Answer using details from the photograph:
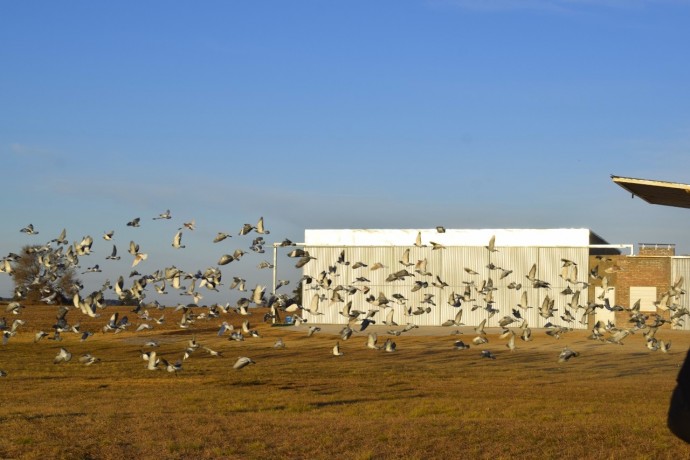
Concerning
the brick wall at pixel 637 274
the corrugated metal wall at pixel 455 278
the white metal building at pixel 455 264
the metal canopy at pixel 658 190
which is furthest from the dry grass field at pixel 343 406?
the white metal building at pixel 455 264

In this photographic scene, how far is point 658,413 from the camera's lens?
19.3m

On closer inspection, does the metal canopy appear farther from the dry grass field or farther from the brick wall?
the brick wall

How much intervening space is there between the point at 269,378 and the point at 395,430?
38.5ft

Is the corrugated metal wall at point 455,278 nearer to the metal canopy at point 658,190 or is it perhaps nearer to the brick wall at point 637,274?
the brick wall at point 637,274

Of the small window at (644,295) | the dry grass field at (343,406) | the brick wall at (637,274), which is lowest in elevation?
the dry grass field at (343,406)

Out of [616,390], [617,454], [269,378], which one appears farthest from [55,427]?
[616,390]

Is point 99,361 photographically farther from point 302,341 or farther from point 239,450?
point 239,450

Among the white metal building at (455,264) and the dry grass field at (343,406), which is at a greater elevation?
the white metal building at (455,264)

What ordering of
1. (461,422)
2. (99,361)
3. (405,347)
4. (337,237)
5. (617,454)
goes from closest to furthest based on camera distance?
1. (617,454)
2. (461,422)
3. (99,361)
4. (405,347)
5. (337,237)

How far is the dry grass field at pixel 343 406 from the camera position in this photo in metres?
14.6

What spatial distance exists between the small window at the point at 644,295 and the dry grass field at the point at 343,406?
19.1m

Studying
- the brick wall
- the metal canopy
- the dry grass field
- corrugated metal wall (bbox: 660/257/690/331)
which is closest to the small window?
the brick wall

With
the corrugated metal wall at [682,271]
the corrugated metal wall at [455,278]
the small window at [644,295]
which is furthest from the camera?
the corrugated metal wall at [455,278]

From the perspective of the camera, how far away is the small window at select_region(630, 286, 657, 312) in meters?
58.1
